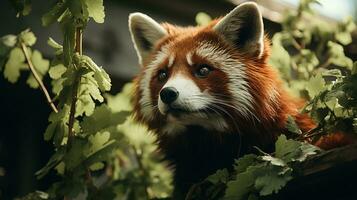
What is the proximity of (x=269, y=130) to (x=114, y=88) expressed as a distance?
224cm

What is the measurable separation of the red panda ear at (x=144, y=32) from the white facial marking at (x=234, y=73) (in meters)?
0.34

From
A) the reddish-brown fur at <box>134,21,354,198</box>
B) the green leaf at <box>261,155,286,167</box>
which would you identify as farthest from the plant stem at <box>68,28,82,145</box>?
the green leaf at <box>261,155,286,167</box>

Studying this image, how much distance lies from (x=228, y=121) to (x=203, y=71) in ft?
0.85

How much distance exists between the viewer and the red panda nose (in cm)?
238

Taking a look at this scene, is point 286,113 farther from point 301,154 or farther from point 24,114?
point 24,114

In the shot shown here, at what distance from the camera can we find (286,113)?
252 centimetres

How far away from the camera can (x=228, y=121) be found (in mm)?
2494

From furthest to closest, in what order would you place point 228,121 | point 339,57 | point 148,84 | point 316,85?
1. point 339,57
2. point 148,84
3. point 228,121
4. point 316,85

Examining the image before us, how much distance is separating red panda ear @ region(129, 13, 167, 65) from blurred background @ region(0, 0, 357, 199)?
114 cm

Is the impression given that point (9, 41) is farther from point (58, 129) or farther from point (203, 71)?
point (203, 71)

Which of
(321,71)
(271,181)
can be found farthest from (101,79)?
(321,71)

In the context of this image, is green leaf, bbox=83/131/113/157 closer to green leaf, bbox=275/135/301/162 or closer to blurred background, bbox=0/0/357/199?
green leaf, bbox=275/135/301/162

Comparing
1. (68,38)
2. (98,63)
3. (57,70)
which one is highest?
(68,38)


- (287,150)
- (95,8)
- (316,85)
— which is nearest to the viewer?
(287,150)
